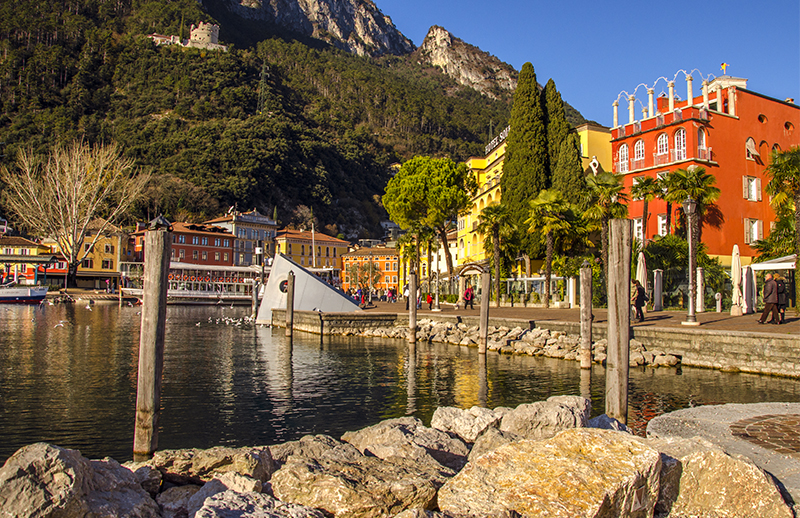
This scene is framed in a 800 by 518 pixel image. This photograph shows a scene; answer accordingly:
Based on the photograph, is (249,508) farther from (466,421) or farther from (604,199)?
(604,199)

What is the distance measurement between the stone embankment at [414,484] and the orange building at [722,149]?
104ft

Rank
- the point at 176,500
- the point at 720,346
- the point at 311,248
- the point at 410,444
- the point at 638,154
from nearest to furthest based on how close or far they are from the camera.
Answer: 1. the point at 176,500
2. the point at 410,444
3. the point at 720,346
4. the point at 638,154
5. the point at 311,248

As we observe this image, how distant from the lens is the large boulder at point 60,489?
14.4 feet

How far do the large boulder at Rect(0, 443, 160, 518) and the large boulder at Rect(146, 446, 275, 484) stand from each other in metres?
0.78

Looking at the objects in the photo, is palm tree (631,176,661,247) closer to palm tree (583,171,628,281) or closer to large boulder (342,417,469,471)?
palm tree (583,171,628,281)

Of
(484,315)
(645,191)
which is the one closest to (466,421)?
(484,315)

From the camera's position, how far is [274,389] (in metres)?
14.2

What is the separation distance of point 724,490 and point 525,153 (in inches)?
1472

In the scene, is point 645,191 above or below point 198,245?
below

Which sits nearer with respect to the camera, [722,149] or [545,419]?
[545,419]

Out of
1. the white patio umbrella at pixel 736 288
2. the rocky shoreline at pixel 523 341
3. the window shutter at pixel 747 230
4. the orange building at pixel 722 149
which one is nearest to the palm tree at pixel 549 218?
the orange building at pixel 722 149

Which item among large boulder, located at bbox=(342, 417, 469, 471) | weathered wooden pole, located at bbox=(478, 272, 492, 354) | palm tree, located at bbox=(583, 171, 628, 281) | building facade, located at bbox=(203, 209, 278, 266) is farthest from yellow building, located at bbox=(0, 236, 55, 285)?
large boulder, located at bbox=(342, 417, 469, 471)

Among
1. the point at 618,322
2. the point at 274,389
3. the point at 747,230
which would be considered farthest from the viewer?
the point at 747,230

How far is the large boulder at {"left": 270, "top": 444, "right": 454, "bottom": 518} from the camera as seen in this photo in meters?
5.22
